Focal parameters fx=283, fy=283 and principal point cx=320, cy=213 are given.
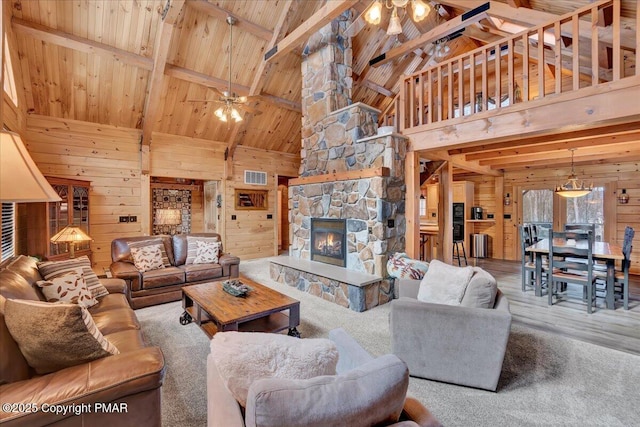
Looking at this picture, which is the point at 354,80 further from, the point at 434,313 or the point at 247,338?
the point at 247,338

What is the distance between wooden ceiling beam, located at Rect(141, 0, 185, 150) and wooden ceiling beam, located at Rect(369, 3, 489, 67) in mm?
3860

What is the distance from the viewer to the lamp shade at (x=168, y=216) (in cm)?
800

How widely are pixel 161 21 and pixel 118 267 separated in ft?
11.9

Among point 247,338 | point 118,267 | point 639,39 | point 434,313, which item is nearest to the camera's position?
point 247,338

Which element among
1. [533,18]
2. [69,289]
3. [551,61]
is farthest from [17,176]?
[551,61]

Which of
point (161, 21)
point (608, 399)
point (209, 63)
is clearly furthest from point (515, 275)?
point (161, 21)

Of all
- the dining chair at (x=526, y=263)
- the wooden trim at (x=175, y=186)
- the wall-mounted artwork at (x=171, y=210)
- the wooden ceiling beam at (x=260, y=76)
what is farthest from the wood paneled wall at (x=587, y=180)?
the wall-mounted artwork at (x=171, y=210)

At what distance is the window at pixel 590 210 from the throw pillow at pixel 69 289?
344 inches

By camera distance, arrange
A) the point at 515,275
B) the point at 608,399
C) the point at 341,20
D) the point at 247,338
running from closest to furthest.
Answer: the point at 247,338 → the point at 608,399 → the point at 341,20 → the point at 515,275

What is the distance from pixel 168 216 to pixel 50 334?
7.44 m

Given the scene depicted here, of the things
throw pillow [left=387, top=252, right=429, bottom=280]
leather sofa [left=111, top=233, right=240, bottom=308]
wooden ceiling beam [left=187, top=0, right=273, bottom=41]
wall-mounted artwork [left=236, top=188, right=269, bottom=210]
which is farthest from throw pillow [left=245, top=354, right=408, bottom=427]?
wall-mounted artwork [left=236, top=188, right=269, bottom=210]

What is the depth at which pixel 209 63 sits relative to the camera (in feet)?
17.1

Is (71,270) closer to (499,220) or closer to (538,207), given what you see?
(499,220)

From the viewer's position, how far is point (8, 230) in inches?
149
